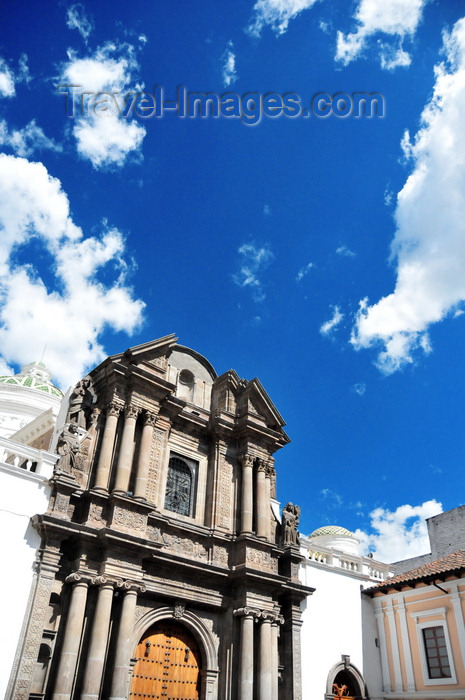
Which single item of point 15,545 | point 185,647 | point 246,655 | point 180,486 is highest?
point 180,486

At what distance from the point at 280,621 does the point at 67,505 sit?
7186 mm

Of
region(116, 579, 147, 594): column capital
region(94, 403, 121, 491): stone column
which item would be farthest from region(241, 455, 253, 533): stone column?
region(94, 403, 121, 491): stone column

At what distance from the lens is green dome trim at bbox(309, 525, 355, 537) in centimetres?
3070

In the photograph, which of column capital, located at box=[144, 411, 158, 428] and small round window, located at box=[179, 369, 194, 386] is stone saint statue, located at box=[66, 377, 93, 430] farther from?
small round window, located at box=[179, 369, 194, 386]

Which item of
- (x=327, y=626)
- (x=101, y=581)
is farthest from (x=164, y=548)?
(x=327, y=626)

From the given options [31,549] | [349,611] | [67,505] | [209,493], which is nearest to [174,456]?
[209,493]

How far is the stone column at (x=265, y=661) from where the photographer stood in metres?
14.3

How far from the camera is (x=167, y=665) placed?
14.0 m

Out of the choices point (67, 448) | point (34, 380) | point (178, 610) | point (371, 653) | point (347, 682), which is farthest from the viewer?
point (34, 380)

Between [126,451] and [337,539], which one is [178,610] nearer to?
[126,451]

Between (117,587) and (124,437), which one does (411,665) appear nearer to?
(117,587)

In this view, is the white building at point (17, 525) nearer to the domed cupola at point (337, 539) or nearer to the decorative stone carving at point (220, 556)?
the decorative stone carving at point (220, 556)

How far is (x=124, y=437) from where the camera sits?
15.2m

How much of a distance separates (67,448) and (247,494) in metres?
6.00
